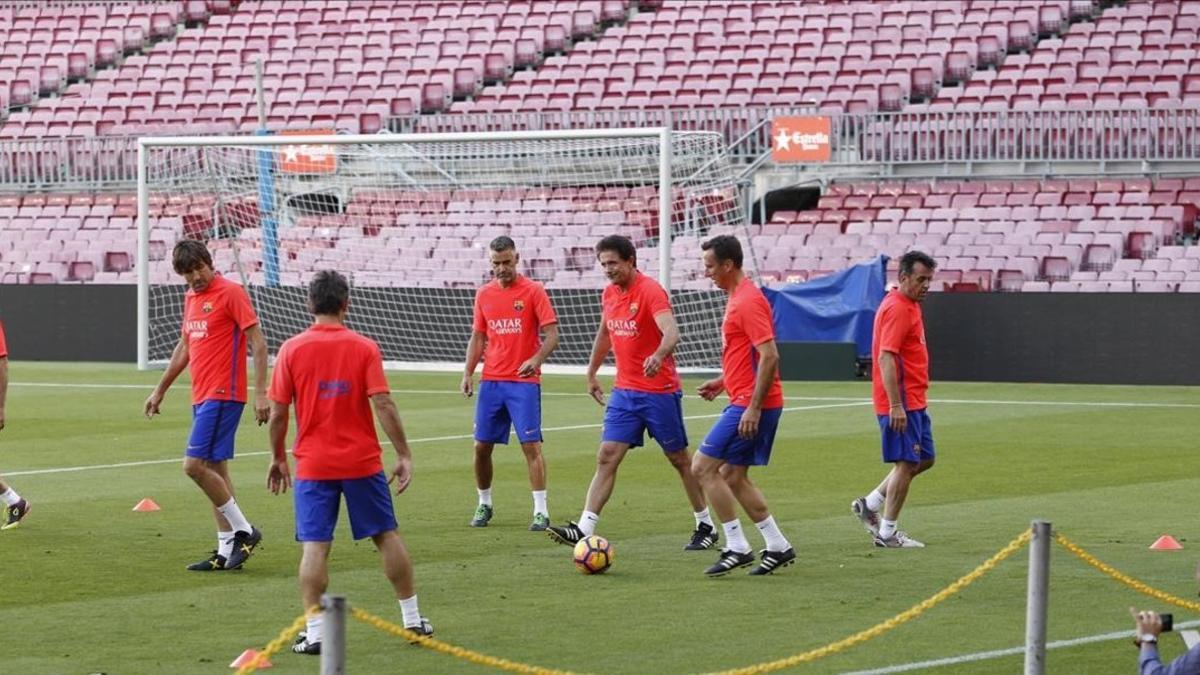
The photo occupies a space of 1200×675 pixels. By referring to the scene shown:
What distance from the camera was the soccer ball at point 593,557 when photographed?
12.1 metres

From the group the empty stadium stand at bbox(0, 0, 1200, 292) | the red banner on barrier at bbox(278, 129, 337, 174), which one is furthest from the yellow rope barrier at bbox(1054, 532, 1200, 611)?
the red banner on barrier at bbox(278, 129, 337, 174)

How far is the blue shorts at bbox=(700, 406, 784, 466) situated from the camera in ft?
40.1

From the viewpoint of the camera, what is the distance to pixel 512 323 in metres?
14.9

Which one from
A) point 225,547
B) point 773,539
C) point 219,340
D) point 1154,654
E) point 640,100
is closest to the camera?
point 1154,654

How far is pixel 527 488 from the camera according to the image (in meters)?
16.9

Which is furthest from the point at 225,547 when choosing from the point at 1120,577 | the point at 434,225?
the point at 434,225

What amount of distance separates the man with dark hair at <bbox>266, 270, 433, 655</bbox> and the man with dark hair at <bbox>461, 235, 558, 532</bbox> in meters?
4.60

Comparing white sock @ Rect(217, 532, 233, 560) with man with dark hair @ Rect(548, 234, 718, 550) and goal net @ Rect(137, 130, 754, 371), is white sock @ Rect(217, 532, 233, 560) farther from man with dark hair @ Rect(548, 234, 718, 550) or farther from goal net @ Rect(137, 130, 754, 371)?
goal net @ Rect(137, 130, 754, 371)

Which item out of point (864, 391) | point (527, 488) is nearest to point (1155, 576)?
point (527, 488)

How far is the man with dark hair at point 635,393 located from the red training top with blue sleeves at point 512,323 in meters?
1.38

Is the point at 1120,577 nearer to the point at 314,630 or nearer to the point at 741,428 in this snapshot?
the point at 741,428

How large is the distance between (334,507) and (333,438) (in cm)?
33

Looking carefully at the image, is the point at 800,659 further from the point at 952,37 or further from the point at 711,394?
the point at 952,37

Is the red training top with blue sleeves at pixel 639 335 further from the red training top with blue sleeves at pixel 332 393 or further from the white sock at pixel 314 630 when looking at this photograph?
the white sock at pixel 314 630
